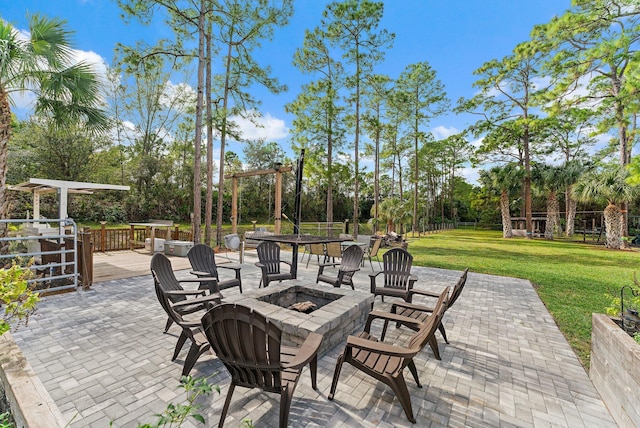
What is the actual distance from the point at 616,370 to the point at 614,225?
16748 millimetres

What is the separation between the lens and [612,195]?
1301 cm

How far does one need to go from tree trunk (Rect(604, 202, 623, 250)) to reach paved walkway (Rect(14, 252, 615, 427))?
47.3 feet

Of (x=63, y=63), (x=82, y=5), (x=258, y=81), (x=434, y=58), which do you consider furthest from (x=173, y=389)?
(x=434, y=58)

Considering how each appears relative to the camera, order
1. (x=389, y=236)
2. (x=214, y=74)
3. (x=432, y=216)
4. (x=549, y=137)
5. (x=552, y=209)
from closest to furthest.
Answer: (x=214, y=74) < (x=389, y=236) < (x=552, y=209) < (x=549, y=137) < (x=432, y=216)

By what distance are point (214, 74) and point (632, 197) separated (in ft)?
62.5

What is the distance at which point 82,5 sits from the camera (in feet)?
27.7

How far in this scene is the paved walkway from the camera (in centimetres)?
203

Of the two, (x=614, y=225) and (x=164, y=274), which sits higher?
(x=614, y=225)

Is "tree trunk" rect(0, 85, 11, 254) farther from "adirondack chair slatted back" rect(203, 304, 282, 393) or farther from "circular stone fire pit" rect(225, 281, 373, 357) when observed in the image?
"adirondack chair slatted back" rect(203, 304, 282, 393)

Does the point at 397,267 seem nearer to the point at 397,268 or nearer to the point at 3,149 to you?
the point at 397,268

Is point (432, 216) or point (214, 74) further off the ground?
point (214, 74)

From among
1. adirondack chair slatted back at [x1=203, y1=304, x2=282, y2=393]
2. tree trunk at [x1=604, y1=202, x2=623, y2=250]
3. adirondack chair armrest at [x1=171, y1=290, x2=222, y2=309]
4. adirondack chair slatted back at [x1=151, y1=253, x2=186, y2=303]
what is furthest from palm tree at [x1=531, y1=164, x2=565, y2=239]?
adirondack chair slatted back at [x1=203, y1=304, x2=282, y2=393]

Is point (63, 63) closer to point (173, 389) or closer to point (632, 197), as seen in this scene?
point (173, 389)

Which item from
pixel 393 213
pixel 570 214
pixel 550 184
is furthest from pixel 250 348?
pixel 570 214
